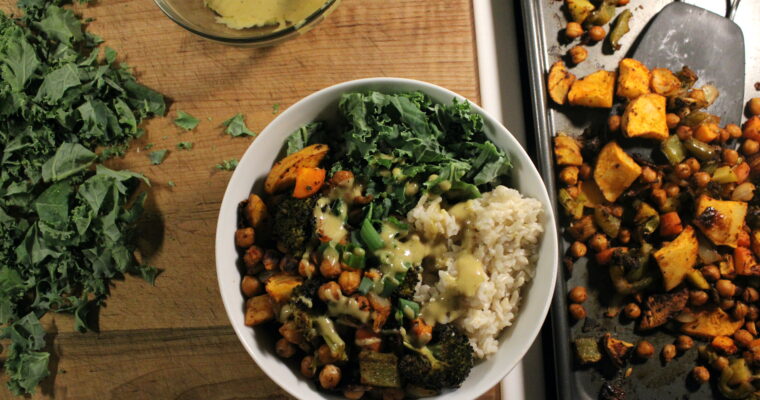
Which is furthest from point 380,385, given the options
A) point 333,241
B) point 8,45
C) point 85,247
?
point 8,45

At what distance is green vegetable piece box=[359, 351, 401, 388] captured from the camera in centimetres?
156

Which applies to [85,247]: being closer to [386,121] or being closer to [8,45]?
[8,45]

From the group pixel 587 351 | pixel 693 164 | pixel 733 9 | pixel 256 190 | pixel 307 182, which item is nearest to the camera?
pixel 307 182

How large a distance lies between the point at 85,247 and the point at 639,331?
1.89 m

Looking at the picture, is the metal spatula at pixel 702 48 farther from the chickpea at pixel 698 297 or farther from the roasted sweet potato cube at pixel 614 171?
the chickpea at pixel 698 297

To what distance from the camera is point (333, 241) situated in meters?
1.61

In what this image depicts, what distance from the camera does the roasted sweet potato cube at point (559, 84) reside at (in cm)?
203

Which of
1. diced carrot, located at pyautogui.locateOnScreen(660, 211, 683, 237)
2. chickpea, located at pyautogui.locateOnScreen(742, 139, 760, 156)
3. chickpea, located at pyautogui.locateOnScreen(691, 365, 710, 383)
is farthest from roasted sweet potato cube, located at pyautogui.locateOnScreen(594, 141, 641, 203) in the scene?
chickpea, located at pyautogui.locateOnScreen(691, 365, 710, 383)

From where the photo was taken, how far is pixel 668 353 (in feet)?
6.51

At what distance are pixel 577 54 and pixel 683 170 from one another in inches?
21.3

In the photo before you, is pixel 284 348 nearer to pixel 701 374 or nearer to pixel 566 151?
pixel 566 151

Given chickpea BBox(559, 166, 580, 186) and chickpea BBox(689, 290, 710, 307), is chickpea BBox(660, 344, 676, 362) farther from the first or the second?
chickpea BBox(559, 166, 580, 186)

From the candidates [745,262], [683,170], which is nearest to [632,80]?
[683,170]

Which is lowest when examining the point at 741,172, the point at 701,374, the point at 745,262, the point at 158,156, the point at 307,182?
the point at 701,374
